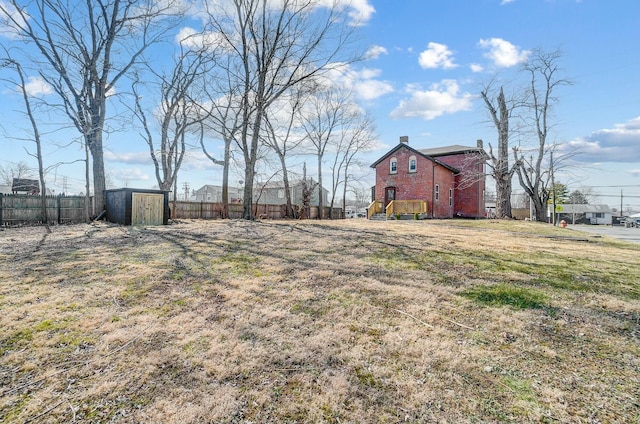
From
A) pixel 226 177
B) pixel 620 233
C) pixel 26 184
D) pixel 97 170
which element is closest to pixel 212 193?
pixel 26 184

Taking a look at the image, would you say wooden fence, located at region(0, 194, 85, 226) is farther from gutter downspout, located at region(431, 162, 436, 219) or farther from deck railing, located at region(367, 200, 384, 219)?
gutter downspout, located at region(431, 162, 436, 219)

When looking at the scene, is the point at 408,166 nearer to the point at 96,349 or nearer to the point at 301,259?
the point at 301,259

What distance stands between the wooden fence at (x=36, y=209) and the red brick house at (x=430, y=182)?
19003 millimetres

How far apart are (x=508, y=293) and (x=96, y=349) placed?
453cm

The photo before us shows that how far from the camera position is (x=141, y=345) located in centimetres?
257

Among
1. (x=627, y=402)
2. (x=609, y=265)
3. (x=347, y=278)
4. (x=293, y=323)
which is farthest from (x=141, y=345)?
(x=609, y=265)

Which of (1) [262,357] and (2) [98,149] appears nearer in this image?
(1) [262,357]

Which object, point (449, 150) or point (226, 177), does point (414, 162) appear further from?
point (226, 177)

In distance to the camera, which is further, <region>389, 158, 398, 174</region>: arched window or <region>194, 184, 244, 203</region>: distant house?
<region>194, 184, 244, 203</region>: distant house

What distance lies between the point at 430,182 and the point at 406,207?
2641 mm

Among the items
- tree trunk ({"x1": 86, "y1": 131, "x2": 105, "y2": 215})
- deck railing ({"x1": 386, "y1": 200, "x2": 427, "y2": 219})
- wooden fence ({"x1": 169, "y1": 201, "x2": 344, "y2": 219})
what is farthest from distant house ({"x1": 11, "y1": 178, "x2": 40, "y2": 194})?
deck railing ({"x1": 386, "y1": 200, "x2": 427, "y2": 219})

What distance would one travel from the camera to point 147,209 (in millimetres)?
13742

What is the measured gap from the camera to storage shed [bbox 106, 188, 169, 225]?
43.5 ft

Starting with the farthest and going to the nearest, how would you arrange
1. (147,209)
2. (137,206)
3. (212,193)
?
(212,193) → (147,209) → (137,206)
